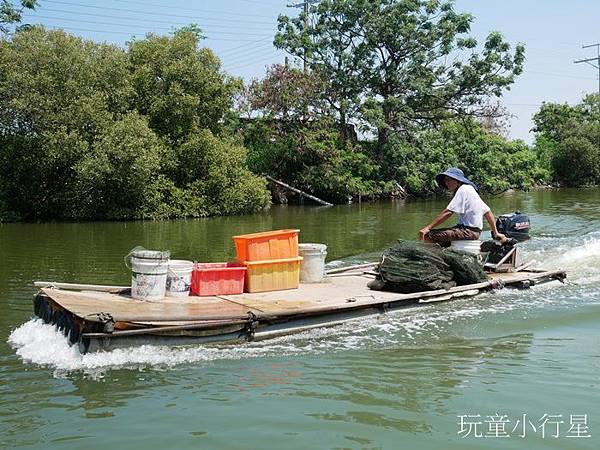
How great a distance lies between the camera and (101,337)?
6602 millimetres

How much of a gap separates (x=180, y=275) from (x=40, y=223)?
17.8 meters

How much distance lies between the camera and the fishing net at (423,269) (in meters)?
9.15

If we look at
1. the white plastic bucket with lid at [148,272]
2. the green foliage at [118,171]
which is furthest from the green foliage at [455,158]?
the white plastic bucket with lid at [148,272]

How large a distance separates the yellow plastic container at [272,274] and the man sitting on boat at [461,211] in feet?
8.24

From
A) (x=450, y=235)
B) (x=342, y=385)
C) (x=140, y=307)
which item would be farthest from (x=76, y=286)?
(x=450, y=235)

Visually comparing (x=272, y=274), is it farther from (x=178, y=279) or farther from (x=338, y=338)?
(x=338, y=338)

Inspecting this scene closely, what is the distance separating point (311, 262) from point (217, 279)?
1.62m

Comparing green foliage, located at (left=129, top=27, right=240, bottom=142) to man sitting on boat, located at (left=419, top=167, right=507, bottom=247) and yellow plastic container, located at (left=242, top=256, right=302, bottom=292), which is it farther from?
yellow plastic container, located at (left=242, top=256, right=302, bottom=292)

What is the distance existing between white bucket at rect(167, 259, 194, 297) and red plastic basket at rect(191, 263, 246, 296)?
0.63 ft

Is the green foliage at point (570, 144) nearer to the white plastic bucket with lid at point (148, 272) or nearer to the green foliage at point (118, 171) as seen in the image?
the green foliage at point (118, 171)

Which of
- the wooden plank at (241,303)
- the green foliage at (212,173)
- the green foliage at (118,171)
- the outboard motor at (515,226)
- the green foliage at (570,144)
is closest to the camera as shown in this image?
the wooden plank at (241,303)

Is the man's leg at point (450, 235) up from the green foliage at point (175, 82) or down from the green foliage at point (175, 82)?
down

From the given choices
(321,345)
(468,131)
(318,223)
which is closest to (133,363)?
(321,345)

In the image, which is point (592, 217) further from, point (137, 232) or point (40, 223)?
point (40, 223)
